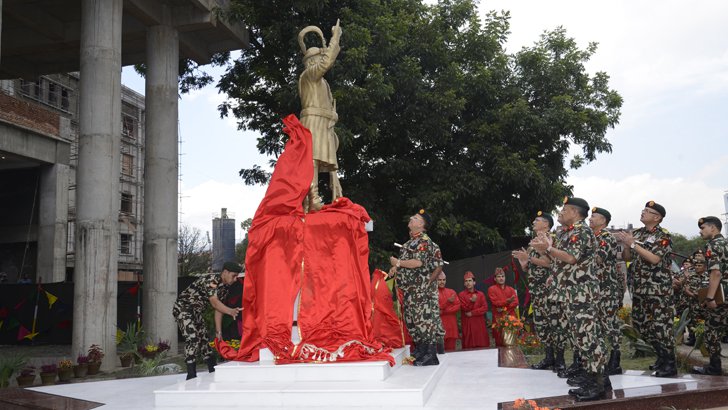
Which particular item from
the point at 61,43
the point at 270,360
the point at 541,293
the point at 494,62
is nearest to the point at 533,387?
the point at 541,293

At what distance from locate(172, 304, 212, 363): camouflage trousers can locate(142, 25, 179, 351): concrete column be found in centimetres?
559

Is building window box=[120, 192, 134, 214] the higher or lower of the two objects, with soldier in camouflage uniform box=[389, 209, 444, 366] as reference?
higher

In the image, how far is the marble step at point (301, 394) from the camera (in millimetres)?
5012

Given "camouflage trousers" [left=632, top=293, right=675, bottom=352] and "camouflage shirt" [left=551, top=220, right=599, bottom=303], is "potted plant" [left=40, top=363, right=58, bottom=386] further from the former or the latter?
"camouflage trousers" [left=632, top=293, right=675, bottom=352]

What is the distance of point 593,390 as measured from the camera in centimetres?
486

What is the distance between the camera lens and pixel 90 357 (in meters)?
9.14

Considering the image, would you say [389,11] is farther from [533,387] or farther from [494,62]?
[533,387]

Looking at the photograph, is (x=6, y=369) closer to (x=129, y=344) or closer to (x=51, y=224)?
(x=129, y=344)

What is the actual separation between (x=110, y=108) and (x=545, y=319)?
7.83 metres

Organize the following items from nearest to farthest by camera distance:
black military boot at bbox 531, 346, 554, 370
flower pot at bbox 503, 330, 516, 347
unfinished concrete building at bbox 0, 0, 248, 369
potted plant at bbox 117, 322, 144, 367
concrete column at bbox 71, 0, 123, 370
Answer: black military boot at bbox 531, 346, 554, 370, flower pot at bbox 503, 330, 516, 347, concrete column at bbox 71, 0, 123, 370, unfinished concrete building at bbox 0, 0, 248, 369, potted plant at bbox 117, 322, 144, 367

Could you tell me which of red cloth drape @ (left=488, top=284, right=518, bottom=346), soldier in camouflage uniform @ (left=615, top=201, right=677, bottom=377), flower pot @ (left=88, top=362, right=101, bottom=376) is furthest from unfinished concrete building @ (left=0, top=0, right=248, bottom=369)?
soldier in camouflage uniform @ (left=615, top=201, right=677, bottom=377)

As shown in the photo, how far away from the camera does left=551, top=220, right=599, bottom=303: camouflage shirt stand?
498 centimetres

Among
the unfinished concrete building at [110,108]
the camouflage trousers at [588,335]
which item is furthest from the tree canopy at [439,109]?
the camouflage trousers at [588,335]

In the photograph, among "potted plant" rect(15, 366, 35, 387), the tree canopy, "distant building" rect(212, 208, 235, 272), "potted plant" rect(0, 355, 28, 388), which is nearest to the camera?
"potted plant" rect(0, 355, 28, 388)
